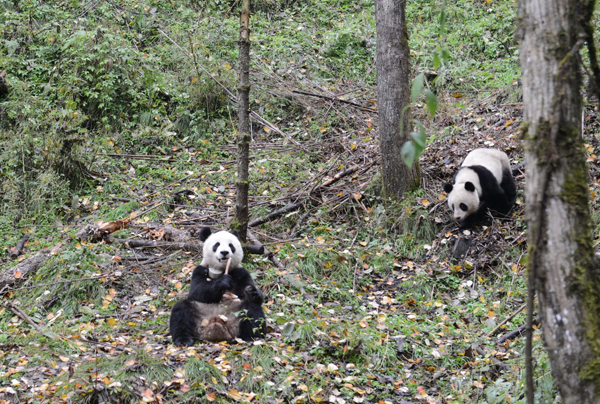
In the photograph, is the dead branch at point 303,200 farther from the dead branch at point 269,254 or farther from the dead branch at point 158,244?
the dead branch at point 158,244

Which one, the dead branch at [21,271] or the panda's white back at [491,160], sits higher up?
the panda's white back at [491,160]

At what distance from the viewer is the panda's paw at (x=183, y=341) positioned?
550 cm

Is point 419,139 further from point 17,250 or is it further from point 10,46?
point 10,46

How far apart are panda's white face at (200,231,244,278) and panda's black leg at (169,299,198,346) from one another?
455mm

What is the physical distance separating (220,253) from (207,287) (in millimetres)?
383

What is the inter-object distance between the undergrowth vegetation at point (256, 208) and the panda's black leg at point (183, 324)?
7.1 inches

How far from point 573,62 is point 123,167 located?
31.7ft

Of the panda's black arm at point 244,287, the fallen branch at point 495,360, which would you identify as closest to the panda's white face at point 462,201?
the fallen branch at point 495,360

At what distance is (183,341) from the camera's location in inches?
218

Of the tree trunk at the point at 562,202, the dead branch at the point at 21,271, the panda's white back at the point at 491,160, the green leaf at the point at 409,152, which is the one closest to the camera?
the green leaf at the point at 409,152

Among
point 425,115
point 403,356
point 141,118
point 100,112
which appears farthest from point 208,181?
point 403,356

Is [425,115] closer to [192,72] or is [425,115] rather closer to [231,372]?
[192,72]

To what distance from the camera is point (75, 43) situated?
39.4 feet

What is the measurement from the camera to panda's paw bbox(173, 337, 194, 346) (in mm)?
5504
